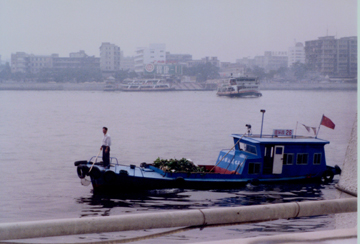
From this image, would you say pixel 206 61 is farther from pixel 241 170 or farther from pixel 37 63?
pixel 241 170

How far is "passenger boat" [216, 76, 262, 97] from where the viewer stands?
2547 inches

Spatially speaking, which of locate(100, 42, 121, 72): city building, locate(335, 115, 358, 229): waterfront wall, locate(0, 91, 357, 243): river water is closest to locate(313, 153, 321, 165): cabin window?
locate(0, 91, 357, 243): river water

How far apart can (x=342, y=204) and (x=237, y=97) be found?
6503 cm

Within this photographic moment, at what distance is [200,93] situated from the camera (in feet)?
270

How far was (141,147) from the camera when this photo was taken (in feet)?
101

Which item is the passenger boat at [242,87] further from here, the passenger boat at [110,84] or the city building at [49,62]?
the city building at [49,62]

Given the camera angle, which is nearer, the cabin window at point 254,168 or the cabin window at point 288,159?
the cabin window at point 254,168

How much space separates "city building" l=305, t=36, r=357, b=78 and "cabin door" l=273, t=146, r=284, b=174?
51457mm

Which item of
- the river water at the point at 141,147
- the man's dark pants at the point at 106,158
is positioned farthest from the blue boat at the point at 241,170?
the river water at the point at 141,147

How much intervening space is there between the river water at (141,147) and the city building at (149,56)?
5111 mm

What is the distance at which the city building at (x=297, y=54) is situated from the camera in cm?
7525

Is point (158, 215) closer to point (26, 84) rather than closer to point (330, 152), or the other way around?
point (330, 152)

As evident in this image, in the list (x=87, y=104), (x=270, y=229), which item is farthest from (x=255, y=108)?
(x=270, y=229)

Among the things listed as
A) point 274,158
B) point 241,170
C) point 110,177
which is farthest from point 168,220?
point 274,158
